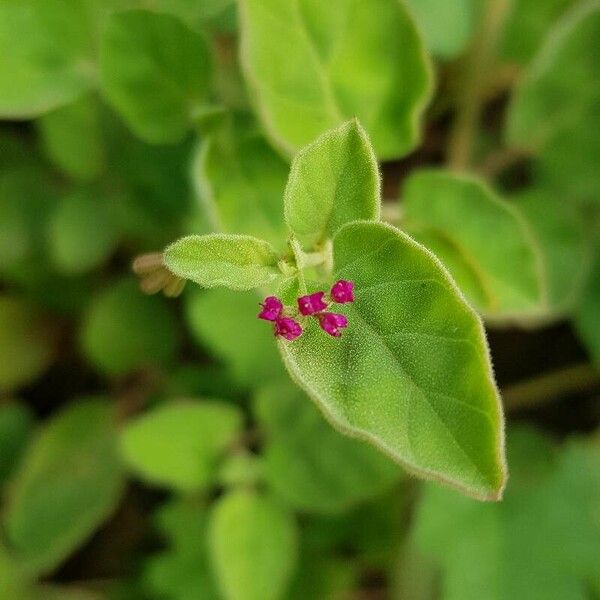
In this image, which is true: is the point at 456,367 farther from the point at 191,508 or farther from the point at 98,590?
the point at 98,590

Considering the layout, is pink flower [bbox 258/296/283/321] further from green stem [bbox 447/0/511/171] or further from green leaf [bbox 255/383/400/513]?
green stem [bbox 447/0/511/171]

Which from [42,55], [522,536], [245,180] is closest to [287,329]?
[245,180]

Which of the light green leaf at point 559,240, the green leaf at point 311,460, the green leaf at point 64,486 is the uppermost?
the light green leaf at point 559,240

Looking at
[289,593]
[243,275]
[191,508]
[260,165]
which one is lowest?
[289,593]

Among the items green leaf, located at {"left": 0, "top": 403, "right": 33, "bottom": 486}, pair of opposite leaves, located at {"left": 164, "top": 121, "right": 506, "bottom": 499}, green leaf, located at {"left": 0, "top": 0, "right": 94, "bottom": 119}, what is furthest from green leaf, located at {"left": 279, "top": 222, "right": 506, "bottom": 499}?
green leaf, located at {"left": 0, "top": 403, "right": 33, "bottom": 486}

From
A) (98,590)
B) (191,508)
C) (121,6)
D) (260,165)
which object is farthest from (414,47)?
(98,590)

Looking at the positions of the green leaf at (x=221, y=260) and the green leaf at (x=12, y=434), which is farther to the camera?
the green leaf at (x=12, y=434)

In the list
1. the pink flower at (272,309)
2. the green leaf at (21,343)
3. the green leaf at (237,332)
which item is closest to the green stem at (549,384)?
the green leaf at (237,332)

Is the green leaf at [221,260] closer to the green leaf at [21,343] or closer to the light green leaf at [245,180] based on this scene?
the light green leaf at [245,180]
